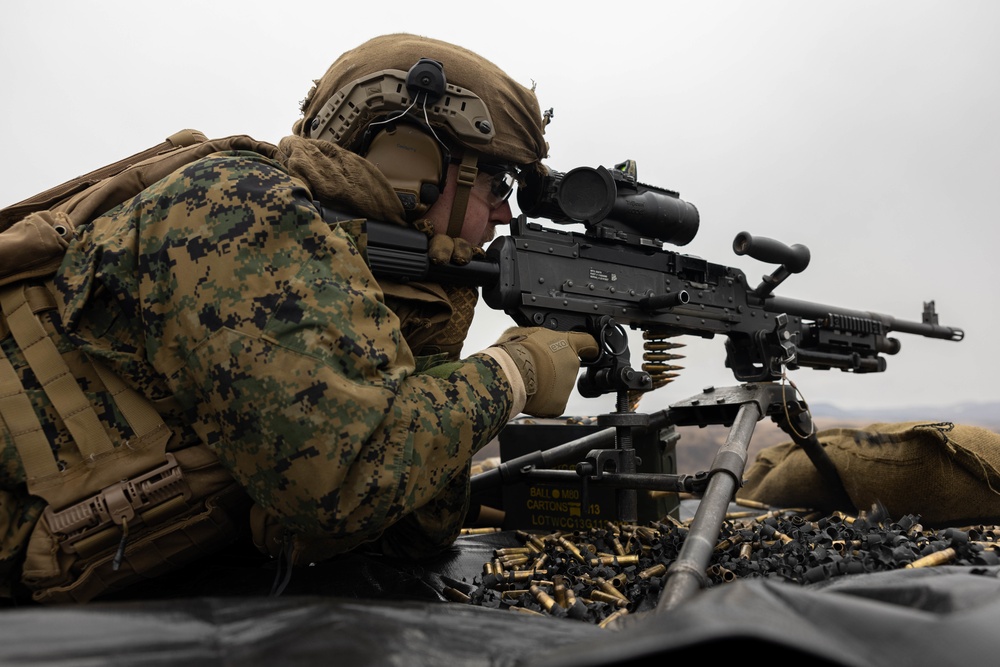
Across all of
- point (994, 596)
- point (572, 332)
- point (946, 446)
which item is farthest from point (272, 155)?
point (946, 446)

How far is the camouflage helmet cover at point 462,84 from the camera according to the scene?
2176 millimetres

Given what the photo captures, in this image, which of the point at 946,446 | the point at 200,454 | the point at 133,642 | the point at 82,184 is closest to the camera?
the point at 133,642

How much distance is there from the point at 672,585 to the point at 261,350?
1.05 metres

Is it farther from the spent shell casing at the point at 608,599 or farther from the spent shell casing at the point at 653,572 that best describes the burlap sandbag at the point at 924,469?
the spent shell casing at the point at 608,599

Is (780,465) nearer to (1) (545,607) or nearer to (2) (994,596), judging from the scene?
(1) (545,607)

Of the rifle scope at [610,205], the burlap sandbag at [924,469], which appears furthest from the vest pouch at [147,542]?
the burlap sandbag at [924,469]

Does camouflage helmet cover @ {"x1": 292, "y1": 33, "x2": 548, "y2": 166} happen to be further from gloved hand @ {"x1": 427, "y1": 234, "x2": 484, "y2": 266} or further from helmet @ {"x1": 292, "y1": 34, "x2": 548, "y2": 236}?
gloved hand @ {"x1": 427, "y1": 234, "x2": 484, "y2": 266}

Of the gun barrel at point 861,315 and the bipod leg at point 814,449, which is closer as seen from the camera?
the bipod leg at point 814,449

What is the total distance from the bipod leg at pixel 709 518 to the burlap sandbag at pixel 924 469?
98 centimetres

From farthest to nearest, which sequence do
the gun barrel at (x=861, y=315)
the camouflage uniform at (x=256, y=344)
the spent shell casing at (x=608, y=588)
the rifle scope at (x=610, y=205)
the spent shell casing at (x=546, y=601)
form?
the gun barrel at (x=861, y=315)
the rifle scope at (x=610, y=205)
the spent shell casing at (x=608, y=588)
the spent shell casing at (x=546, y=601)
the camouflage uniform at (x=256, y=344)

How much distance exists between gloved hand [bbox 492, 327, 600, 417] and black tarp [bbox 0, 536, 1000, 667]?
3.59ft

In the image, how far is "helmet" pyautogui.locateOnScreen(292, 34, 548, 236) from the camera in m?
2.10

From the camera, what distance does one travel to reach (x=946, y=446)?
2.92 meters

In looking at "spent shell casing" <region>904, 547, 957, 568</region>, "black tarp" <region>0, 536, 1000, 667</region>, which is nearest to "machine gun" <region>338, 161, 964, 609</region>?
"spent shell casing" <region>904, 547, 957, 568</region>
